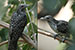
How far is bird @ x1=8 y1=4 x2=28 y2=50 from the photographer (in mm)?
1372

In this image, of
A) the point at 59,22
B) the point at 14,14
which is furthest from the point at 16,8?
the point at 59,22

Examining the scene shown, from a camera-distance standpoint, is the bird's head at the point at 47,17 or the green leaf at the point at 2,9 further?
the green leaf at the point at 2,9

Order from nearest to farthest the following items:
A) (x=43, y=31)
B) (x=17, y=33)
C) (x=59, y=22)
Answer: (x=59, y=22), (x=43, y=31), (x=17, y=33)

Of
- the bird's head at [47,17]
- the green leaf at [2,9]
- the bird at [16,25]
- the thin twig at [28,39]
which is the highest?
the green leaf at [2,9]

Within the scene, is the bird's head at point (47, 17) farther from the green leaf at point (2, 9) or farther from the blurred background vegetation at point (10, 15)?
the green leaf at point (2, 9)

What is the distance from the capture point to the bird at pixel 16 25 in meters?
1.37

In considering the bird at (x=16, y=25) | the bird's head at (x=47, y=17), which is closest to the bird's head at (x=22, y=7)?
the bird at (x=16, y=25)

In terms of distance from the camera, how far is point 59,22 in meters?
1.07

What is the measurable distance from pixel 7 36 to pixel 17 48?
0.14 meters

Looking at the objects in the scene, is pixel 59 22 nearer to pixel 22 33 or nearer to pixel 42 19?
pixel 42 19

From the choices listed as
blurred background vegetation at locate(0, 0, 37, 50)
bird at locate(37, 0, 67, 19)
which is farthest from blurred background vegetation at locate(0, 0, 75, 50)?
bird at locate(37, 0, 67, 19)

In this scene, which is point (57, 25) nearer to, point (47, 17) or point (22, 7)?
point (47, 17)

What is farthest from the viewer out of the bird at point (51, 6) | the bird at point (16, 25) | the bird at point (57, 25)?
the bird at point (16, 25)

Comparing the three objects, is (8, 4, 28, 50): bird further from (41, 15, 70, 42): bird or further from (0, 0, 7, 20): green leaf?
(41, 15, 70, 42): bird
